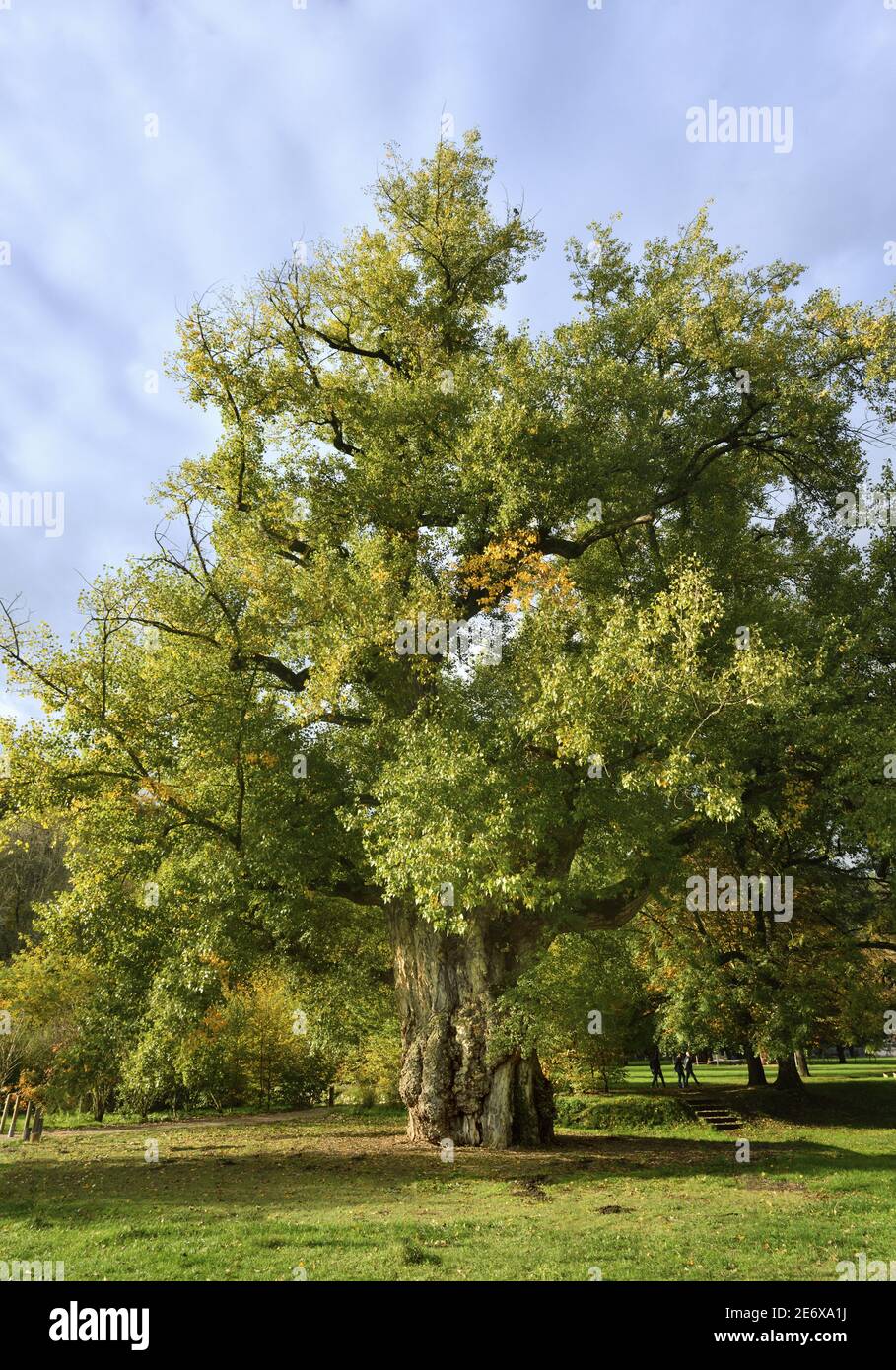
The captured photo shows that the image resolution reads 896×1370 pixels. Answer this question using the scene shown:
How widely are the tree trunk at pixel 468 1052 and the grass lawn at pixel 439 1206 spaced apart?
2.75ft

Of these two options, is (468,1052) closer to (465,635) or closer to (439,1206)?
(439,1206)

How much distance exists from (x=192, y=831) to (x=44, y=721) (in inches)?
134

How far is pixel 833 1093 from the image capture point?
30.2m

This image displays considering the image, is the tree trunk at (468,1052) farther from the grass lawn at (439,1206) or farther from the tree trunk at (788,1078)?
the tree trunk at (788,1078)

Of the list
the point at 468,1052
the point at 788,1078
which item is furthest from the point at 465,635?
the point at 788,1078

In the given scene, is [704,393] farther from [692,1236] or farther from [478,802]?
[692,1236]

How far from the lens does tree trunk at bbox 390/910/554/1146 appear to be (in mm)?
17359

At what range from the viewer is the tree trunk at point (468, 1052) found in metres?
17.4

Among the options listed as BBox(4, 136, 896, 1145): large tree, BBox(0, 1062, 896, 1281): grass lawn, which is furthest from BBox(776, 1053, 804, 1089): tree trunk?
BBox(4, 136, 896, 1145): large tree

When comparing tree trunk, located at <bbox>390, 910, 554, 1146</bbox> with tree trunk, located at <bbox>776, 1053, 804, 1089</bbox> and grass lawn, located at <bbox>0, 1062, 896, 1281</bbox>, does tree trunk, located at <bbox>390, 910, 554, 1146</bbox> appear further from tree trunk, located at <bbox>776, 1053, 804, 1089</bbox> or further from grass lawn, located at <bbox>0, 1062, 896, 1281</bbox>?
tree trunk, located at <bbox>776, 1053, 804, 1089</bbox>

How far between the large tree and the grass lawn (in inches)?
129

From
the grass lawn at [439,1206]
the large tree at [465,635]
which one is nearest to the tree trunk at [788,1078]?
the grass lawn at [439,1206]

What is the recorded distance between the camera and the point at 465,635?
17906 mm
